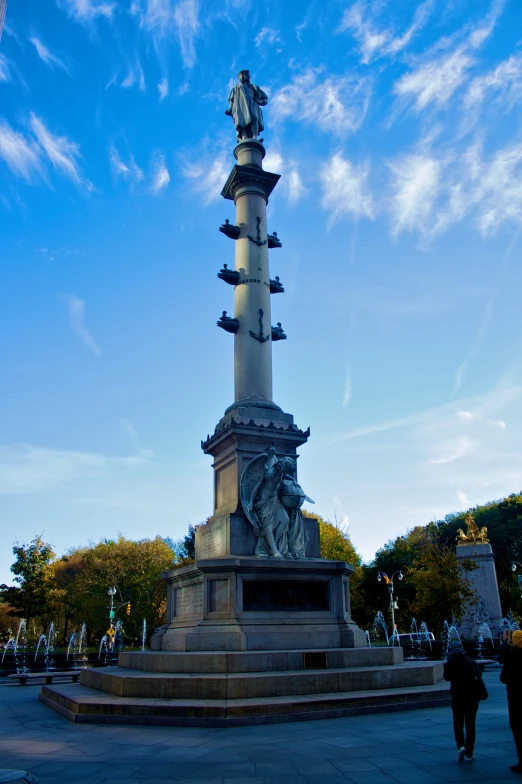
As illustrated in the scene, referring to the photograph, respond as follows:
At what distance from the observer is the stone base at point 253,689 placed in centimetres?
1027

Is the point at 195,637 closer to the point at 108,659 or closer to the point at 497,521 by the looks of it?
the point at 108,659

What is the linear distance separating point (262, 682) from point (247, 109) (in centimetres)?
2001

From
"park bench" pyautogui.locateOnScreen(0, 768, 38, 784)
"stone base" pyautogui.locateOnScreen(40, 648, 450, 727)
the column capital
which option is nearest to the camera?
"park bench" pyautogui.locateOnScreen(0, 768, 38, 784)

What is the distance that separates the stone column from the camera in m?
19.1

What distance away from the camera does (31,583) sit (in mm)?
44000

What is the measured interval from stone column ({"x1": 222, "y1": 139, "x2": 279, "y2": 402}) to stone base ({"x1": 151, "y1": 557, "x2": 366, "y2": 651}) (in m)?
5.89

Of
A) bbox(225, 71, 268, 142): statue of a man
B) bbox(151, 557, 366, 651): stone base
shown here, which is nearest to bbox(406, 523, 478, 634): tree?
bbox(151, 557, 366, 651): stone base

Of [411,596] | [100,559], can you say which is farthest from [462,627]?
[100,559]

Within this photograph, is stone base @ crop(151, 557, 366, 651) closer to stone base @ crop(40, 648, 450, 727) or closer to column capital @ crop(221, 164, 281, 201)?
stone base @ crop(40, 648, 450, 727)

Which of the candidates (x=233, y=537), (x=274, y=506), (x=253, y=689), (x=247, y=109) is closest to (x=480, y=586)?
(x=274, y=506)

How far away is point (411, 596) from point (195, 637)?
4900cm

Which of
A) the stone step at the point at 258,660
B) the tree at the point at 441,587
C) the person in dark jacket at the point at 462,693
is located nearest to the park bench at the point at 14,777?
the person in dark jacket at the point at 462,693

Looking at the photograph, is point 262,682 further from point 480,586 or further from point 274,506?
point 480,586

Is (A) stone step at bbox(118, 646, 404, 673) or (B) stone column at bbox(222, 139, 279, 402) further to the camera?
(B) stone column at bbox(222, 139, 279, 402)
